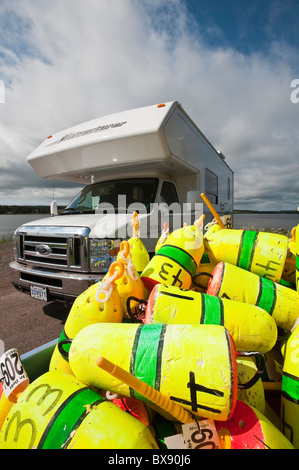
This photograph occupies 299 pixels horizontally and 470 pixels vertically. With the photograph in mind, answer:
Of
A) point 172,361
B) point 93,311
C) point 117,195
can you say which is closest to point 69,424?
point 172,361

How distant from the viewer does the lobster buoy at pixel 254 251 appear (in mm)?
1914

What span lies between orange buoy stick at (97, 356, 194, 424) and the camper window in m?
4.72

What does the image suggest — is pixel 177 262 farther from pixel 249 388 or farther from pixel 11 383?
pixel 11 383

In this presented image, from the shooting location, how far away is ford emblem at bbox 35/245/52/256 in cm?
350

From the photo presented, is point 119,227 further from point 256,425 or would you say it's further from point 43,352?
point 256,425

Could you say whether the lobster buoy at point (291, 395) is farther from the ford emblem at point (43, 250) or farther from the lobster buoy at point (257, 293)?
the ford emblem at point (43, 250)

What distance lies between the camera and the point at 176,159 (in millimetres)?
3930

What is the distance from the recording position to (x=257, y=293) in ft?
5.37

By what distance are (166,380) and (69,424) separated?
0.38 m

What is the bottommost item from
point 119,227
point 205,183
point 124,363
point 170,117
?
point 124,363

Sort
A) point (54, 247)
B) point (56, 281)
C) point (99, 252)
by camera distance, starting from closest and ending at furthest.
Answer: point (99, 252), point (56, 281), point (54, 247)

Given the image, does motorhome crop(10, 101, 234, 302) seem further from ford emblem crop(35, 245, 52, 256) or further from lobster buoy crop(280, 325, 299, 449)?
lobster buoy crop(280, 325, 299, 449)

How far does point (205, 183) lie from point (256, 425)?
4703mm

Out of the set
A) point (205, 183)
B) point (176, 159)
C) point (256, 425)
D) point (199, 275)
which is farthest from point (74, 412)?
point (205, 183)
